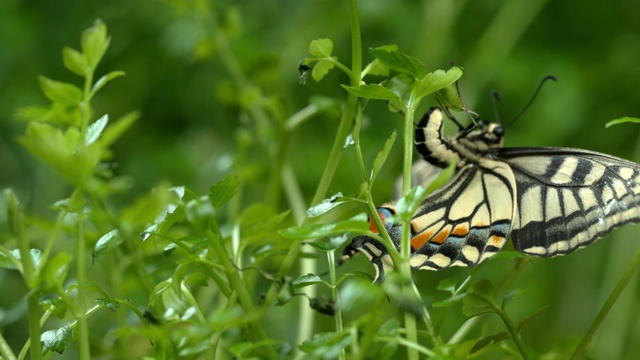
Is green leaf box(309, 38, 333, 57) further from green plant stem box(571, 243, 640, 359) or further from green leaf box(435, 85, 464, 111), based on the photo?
green plant stem box(571, 243, 640, 359)

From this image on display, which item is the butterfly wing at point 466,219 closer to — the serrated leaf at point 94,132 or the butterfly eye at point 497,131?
the butterfly eye at point 497,131

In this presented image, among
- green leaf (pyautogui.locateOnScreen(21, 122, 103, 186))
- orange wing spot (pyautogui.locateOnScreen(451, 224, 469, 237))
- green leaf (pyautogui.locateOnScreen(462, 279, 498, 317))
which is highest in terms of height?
green leaf (pyautogui.locateOnScreen(21, 122, 103, 186))

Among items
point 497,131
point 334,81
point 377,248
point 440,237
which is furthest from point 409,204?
point 334,81

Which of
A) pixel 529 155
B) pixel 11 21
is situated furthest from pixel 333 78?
pixel 529 155

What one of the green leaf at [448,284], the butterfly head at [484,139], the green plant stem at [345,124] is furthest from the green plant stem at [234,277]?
the butterfly head at [484,139]


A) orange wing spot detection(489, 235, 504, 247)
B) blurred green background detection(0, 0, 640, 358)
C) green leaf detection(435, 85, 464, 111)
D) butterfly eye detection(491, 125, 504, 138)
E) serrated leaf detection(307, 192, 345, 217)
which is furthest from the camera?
blurred green background detection(0, 0, 640, 358)

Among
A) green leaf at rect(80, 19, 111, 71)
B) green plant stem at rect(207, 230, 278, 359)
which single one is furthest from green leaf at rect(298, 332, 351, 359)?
green leaf at rect(80, 19, 111, 71)
